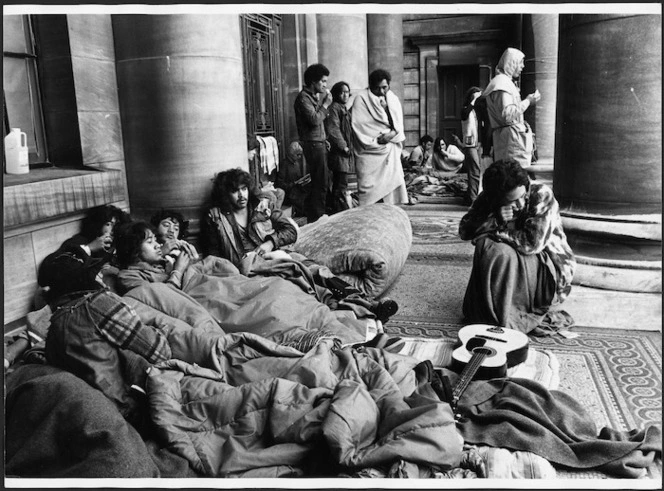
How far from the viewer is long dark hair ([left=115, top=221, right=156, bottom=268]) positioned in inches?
139

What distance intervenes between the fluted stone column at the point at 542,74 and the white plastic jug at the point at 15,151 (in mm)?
9748

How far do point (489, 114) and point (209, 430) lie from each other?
616 cm

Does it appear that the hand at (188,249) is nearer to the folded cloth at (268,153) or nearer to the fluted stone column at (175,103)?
the fluted stone column at (175,103)

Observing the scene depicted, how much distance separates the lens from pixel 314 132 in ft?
24.9

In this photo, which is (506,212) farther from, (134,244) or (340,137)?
(340,137)

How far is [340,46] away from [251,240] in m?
6.04

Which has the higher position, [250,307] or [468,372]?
[250,307]

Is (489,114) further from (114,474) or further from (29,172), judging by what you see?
(114,474)

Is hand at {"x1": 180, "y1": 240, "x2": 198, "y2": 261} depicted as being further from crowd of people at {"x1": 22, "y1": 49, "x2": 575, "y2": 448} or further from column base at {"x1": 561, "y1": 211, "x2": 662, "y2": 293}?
column base at {"x1": 561, "y1": 211, "x2": 662, "y2": 293}

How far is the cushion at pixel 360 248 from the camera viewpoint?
15.6 ft

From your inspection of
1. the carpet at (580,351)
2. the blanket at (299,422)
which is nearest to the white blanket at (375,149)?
the carpet at (580,351)

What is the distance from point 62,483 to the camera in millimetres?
2238

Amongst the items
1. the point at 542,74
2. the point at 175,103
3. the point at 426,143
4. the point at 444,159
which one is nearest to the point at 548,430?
the point at 175,103

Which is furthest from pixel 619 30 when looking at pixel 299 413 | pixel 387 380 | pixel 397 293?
pixel 299 413
